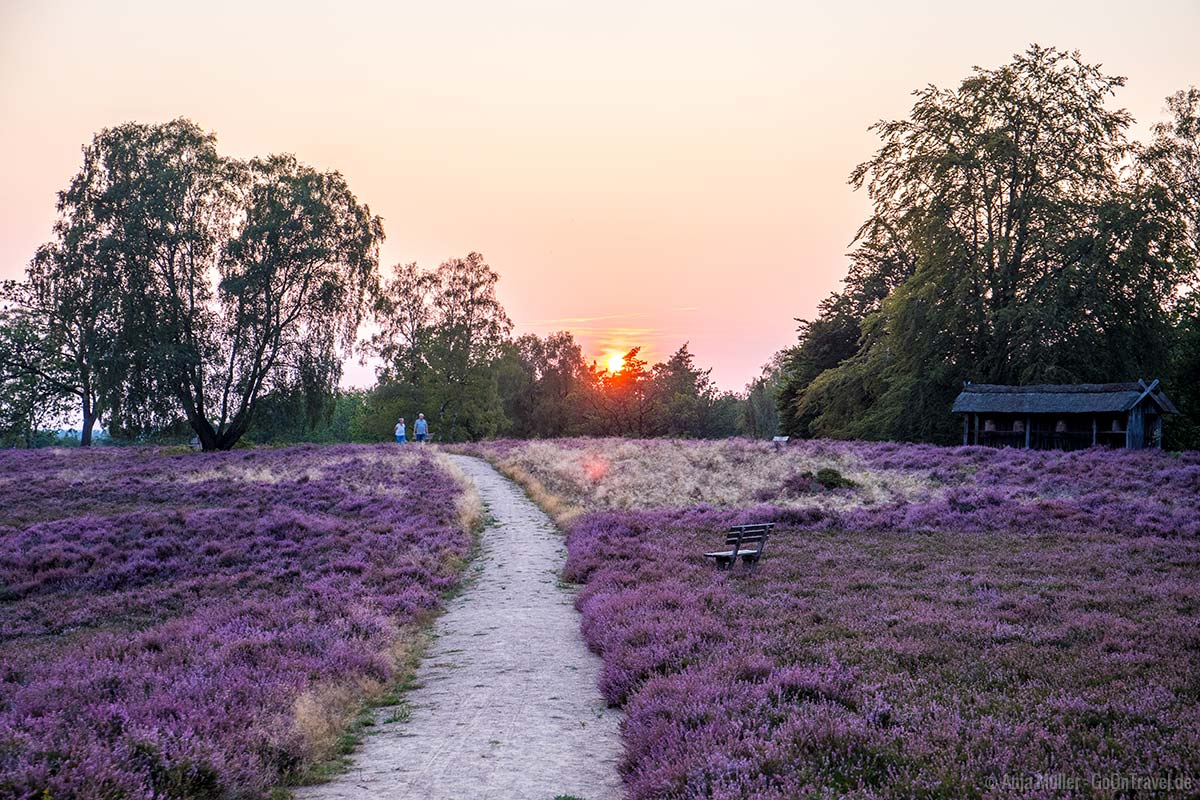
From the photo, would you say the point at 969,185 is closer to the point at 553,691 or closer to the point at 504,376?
the point at 553,691

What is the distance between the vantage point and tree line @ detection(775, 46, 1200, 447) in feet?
151

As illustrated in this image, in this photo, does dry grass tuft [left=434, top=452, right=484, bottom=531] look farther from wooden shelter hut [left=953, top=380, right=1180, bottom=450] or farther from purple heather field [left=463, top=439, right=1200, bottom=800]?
wooden shelter hut [left=953, top=380, right=1180, bottom=450]

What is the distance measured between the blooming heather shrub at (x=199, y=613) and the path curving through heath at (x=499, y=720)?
64 centimetres

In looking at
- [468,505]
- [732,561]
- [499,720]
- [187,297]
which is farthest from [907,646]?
[187,297]

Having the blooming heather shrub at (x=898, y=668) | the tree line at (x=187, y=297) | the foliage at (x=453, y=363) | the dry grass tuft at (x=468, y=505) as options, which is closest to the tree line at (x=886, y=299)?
the tree line at (x=187, y=297)

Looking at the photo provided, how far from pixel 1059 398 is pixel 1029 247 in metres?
13.1

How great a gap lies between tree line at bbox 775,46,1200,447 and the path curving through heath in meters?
42.1

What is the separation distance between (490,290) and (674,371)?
31.9 metres

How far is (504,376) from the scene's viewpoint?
Result: 343ft

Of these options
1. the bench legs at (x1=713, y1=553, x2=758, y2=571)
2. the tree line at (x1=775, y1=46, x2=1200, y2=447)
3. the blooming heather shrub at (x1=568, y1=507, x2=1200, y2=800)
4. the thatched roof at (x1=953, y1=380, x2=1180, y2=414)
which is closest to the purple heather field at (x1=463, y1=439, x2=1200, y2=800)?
the blooming heather shrub at (x1=568, y1=507, x2=1200, y2=800)

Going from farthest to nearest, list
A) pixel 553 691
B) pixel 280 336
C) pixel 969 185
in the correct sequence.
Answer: pixel 969 185 < pixel 280 336 < pixel 553 691

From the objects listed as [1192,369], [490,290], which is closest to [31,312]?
[490,290]

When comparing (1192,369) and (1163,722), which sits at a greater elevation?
(1192,369)

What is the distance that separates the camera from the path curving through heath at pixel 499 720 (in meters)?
6.55
